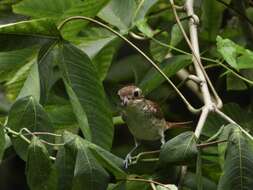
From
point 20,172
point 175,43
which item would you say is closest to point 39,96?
point 175,43

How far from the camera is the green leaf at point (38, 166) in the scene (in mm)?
1671

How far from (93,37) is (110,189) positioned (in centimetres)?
75

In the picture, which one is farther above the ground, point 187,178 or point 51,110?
point 51,110

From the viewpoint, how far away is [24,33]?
5.98ft

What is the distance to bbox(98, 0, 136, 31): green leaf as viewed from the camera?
242 cm

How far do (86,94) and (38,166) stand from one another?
12.3 inches

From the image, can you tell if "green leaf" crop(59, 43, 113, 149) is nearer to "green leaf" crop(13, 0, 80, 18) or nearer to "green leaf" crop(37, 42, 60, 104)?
"green leaf" crop(37, 42, 60, 104)

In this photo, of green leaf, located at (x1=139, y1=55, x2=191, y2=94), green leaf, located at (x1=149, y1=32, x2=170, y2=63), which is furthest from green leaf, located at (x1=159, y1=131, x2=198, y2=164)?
green leaf, located at (x1=149, y1=32, x2=170, y2=63)

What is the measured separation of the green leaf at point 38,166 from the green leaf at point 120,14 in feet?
2.68

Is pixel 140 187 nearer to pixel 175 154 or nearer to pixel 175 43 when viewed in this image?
pixel 175 154

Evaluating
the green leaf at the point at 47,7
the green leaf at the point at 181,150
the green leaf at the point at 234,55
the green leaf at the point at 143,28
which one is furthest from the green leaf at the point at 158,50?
the green leaf at the point at 181,150

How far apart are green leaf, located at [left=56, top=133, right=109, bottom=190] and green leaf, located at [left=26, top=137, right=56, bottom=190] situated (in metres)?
0.03

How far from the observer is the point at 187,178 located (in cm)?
214

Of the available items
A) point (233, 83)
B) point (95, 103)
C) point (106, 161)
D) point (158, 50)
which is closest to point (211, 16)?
point (158, 50)
